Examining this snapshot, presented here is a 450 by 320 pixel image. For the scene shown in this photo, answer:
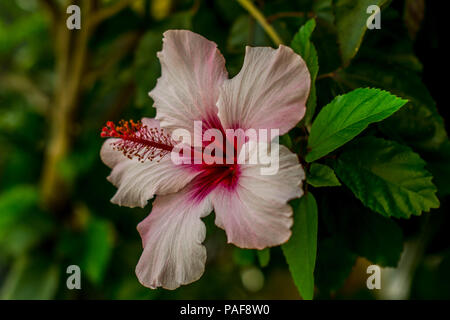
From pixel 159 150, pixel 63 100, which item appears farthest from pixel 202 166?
pixel 63 100

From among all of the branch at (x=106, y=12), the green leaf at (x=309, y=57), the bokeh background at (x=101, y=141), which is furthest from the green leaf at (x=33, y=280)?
the green leaf at (x=309, y=57)

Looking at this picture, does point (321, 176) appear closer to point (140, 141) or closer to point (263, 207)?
point (263, 207)

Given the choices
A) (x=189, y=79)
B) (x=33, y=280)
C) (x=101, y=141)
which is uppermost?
(x=101, y=141)

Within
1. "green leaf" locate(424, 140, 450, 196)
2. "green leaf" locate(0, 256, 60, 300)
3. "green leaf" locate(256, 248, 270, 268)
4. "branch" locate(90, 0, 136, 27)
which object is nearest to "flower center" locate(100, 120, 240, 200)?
"green leaf" locate(256, 248, 270, 268)

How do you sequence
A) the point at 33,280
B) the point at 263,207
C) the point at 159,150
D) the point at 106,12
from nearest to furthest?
the point at 263,207, the point at 159,150, the point at 106,12, the point at 33,280

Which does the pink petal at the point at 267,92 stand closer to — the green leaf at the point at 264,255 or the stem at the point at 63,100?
the green leaf at the point at 264,255

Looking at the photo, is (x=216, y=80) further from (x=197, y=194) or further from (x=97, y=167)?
(x=97, y=167)

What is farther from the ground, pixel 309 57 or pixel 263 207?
pixel 309 57

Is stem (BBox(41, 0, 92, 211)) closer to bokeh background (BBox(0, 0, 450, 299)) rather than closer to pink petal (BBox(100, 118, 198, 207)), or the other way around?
bokeh background (BBox(0, 0, 450, 299))
